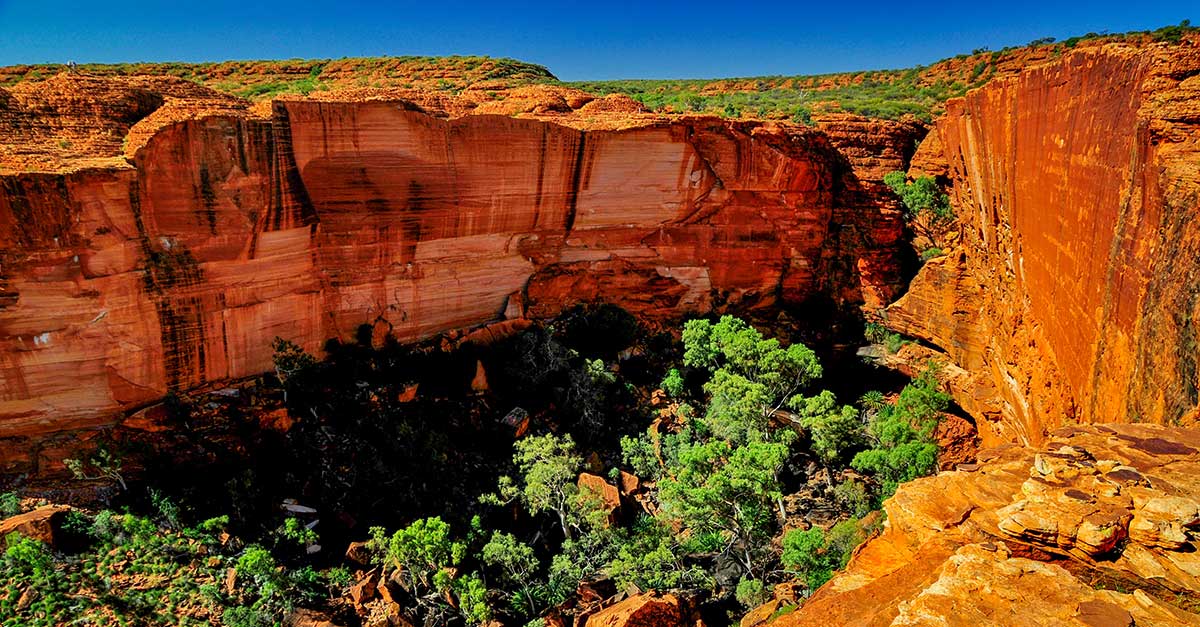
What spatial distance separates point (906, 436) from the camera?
17188 mm

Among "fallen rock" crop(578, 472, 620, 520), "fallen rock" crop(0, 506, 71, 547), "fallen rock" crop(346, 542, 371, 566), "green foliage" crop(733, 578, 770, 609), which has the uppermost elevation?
"fallen rock" crop(0, 506, 71, 547)

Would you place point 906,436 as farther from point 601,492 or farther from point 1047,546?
point 1047,546

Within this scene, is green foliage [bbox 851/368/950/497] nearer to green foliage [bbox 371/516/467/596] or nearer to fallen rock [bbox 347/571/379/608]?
green foliage [bbox 371/516/467/596]

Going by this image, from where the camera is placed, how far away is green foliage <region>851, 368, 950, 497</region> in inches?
635

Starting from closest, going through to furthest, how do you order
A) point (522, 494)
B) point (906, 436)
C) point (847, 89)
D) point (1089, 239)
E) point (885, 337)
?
1. point (1089, 239)
2. point (522, 494)
3. point (906, 436)
4. point (885, 337)
5. point (847, 89)

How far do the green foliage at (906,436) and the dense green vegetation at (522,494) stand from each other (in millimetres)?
66

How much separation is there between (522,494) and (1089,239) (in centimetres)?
1296

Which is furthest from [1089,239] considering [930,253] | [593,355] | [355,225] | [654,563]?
[355,225]

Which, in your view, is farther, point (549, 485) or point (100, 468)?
point (549, 485)

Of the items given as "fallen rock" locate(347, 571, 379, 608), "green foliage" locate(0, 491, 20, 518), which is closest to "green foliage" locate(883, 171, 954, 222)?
"fallen rock" locate(347, 571, 379, 608)

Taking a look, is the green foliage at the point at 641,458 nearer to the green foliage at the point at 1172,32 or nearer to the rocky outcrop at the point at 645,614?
the rocky outcrop at the point at 645,614

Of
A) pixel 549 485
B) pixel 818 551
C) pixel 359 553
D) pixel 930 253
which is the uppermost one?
pixel 930 253

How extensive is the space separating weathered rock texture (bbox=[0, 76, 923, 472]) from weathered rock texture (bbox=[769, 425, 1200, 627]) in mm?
15263

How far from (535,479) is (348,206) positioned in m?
9.07
